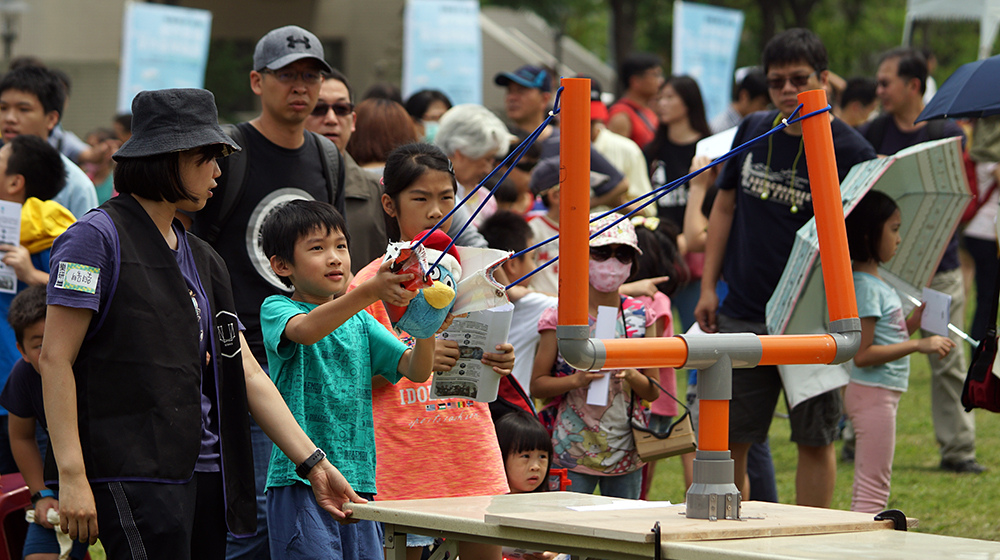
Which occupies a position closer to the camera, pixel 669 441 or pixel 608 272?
pixel 669 441

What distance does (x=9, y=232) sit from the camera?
515 cm

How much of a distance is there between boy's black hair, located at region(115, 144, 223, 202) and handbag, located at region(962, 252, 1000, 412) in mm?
2959

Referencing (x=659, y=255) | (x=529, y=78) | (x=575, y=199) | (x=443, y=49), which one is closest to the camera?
(x=575, y=199)

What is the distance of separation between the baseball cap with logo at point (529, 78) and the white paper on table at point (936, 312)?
10.7 ft

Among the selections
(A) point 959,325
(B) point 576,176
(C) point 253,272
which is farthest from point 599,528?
(A) point 959,325

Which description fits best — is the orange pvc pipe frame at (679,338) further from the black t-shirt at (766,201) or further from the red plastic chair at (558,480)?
the black t-shirt at (766,201)

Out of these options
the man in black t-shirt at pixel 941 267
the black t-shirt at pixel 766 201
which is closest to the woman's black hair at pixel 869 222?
the black t-shirt at pixel 766 201

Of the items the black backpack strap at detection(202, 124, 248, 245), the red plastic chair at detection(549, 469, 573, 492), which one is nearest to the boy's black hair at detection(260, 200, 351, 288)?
the black backpack strap at detection(202, 124, 248, 245)

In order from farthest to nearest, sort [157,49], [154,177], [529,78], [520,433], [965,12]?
[965,12]
[157,49]
[529,78]
[520,433]
[154,177]

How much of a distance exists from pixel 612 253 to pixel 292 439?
1.98 meters

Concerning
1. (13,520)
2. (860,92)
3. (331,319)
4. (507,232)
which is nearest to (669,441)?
(507,232)

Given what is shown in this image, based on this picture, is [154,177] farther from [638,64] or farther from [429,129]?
[638,64]

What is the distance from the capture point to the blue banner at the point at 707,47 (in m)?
12.9

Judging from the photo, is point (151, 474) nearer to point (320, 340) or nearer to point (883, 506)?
point (320, 340)
